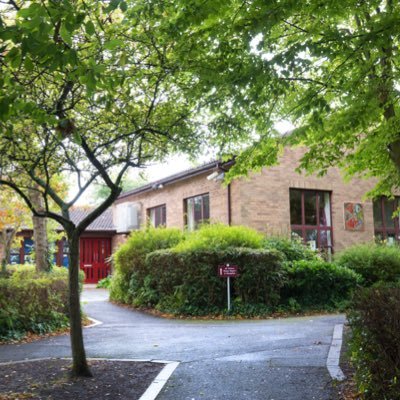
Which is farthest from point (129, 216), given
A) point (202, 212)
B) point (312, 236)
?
point (312, 236)

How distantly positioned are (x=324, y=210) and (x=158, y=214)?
8529 mm

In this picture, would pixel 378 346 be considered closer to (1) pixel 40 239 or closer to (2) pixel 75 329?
(2) pixel 75 329

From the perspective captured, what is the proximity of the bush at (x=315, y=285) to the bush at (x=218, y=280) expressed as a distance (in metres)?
0.48

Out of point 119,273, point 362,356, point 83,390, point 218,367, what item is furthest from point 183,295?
point 362,356

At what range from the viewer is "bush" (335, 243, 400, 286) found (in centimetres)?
1554

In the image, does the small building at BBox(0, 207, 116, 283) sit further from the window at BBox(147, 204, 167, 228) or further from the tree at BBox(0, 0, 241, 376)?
the tree at BBox(0, 0, 241, 376)

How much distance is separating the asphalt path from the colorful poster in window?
834 centimetres

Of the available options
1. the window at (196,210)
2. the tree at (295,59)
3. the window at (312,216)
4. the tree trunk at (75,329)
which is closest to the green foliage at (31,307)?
the tree trunk at (75,329)

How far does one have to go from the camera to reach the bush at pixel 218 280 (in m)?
13.2

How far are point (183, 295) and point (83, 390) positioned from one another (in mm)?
8343

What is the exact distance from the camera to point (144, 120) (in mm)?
6598

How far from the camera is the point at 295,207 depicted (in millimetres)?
19094

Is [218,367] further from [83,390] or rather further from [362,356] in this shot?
[362,356]

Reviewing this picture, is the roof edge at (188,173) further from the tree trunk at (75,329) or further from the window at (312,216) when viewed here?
the tree trunk at (75,329)
